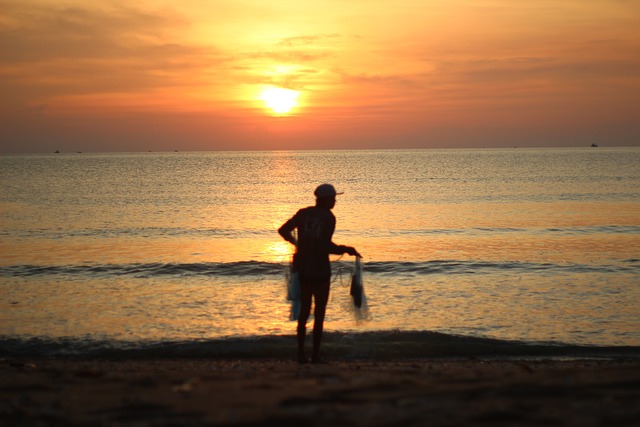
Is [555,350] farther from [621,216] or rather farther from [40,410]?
[621,216]

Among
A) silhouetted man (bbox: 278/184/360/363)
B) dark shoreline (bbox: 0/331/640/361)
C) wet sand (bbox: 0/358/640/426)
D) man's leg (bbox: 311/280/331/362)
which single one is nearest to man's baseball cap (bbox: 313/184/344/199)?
silhouetted man (bbox: 278/184/360/363)

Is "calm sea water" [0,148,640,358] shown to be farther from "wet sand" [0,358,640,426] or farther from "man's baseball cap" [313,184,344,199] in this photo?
"wet sand" [0,358,640,426]

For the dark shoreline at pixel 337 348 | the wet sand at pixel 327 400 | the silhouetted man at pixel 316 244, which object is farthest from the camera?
the dark shoreline at pixel 337 348

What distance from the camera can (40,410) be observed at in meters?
5.14

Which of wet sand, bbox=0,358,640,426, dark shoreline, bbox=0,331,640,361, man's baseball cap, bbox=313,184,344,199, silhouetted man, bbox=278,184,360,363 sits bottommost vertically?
dark shoreline, bbox=0,331,640,361

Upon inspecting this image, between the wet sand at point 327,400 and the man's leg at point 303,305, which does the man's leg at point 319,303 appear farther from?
the wet sand at point 327,400

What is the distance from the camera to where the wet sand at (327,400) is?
185 inches

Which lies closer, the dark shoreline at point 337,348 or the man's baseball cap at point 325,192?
the man's baseball cap at point 325,192

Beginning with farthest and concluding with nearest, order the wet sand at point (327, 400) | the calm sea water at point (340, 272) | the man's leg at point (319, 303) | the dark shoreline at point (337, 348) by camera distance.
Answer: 1. the calm sea water at point (340, 272)
2. the dark shoreline at point (337, 348)
3. the man's leg at point (319, 303)
4. the wet sand at point (327, 400)

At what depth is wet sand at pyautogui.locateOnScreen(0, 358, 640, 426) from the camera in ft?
15.4

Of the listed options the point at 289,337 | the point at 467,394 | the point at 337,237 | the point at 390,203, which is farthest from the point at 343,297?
the point at 390,203

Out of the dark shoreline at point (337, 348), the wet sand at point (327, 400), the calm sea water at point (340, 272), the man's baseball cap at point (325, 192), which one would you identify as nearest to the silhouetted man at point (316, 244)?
the man's baseball cap at point (325, 192)

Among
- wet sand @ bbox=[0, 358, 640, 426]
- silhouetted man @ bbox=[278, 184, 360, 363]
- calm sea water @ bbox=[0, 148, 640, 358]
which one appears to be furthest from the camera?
calm sea water @ bbox=[0, 148, 640, 358]

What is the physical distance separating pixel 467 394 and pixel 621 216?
33.2 meters
